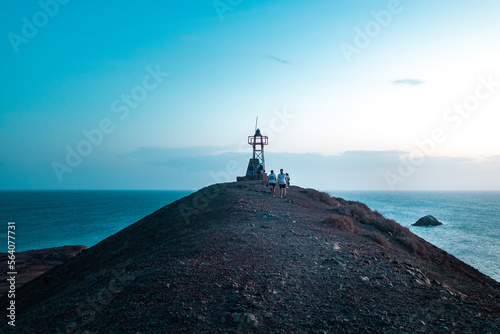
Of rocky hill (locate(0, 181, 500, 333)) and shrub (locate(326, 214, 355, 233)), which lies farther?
shrub (locate(326, 214, 355, 233))

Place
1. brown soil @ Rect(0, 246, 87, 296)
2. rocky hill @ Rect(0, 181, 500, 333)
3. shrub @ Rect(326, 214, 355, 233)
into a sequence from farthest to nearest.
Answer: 1. brown soil @ Rect(0, 246, 87, 296)
2. shrub @ Rect(326, 214, 355, 233)
3. rocky hill @ Rect(0, 181, 500, 333)

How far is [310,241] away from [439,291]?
3.76 m

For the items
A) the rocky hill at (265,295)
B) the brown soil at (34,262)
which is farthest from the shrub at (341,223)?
the brown soil at (34,262)

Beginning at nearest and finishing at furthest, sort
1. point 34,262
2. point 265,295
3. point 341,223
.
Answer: point 265,295 → point 341,223 → point 34,262

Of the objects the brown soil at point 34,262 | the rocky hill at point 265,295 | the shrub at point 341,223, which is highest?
the shrub at point 341,223

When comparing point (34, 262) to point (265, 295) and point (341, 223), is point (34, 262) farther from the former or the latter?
point (265, 295)

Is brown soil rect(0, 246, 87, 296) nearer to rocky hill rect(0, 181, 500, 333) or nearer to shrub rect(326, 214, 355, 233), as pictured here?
rocky hill rect(0, 181, 500, 333)

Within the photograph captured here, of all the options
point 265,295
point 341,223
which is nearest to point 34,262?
point 341,223

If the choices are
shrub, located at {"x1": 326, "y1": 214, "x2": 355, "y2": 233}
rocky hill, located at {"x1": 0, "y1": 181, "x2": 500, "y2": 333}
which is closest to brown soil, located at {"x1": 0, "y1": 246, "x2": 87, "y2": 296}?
rocky hill, located at {"x1": 0, "y1": 181, "x2": 500, "y2": 333}

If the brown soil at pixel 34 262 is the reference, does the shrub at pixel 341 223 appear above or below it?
above

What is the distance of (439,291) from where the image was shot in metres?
6.48

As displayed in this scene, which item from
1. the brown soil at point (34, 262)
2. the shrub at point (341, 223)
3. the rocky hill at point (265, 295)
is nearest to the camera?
the rocky hill at point (265, 295)

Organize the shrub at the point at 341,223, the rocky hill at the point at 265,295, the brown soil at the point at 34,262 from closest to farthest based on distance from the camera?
the rocky hill at the point at 265,295 < the shrub at the point at 341,223 < the brown soil at the point at 34,262

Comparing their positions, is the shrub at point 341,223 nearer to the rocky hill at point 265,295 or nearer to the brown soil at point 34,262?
the rocky hill at point 265,295
